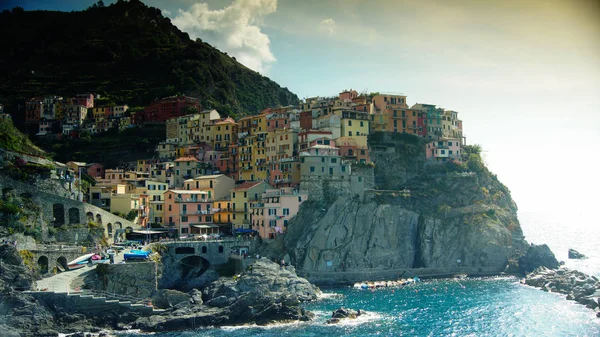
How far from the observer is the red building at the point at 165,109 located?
128750mm

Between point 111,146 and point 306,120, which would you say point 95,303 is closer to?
point 306,120

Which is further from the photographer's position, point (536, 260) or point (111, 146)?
point (111, 146)

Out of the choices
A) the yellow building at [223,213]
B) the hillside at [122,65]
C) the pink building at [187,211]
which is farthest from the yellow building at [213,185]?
the hillside at [122,65]

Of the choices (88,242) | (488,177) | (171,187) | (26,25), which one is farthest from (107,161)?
(26,25)

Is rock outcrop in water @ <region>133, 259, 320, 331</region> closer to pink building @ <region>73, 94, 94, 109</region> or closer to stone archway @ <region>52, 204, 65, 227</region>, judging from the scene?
stone archway @ <region>52, 204, 65, 227</region>

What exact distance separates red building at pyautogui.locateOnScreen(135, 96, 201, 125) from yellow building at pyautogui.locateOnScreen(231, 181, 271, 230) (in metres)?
40.0

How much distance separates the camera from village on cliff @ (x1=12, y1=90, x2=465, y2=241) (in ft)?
294

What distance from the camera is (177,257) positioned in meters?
79.6

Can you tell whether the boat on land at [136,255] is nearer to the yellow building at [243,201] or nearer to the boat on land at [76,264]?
the boat on land at [76,264]

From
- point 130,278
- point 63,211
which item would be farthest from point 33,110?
point 130,278

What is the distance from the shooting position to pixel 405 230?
90.4 metres

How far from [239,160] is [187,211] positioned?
674 inches

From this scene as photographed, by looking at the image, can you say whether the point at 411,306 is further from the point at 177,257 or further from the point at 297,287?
the point at 177,257

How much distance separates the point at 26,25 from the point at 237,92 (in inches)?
3022
